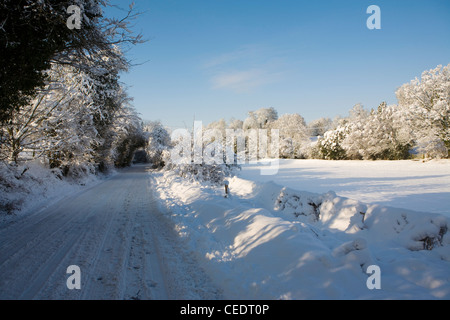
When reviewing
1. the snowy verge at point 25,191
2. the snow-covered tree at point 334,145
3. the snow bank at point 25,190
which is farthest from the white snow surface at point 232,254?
the snow-covered tree at point 334,145

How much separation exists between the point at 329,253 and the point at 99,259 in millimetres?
4220

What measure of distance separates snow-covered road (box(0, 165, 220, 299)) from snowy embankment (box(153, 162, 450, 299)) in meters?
0.50

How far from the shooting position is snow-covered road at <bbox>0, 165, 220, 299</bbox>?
316 centimetres

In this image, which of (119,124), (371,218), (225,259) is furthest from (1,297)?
(119,124)

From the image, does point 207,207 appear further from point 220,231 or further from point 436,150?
point 436,150

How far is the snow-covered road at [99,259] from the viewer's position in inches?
125

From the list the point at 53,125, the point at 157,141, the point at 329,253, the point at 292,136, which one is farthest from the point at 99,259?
the point at 292,136

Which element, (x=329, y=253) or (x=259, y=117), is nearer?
(x=329, y=253)

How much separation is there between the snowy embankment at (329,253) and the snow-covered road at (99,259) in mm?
496

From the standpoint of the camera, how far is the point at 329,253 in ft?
12.3

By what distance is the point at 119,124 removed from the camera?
2383cm

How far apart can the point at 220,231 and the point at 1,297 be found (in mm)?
3942

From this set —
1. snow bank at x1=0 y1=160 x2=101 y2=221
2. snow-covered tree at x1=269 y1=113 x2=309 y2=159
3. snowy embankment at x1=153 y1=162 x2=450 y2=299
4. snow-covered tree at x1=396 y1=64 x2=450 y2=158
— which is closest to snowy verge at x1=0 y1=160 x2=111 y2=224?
snow bank at x1=0 y1=160 x2=101 y2=221

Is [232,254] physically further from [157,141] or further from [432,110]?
[157,141]
